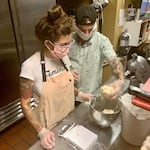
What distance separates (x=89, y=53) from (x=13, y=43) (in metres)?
0.81

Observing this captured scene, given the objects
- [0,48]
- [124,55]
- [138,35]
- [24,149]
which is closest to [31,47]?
[0,48]

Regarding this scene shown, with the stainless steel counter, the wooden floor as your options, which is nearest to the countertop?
the stainless steel counter

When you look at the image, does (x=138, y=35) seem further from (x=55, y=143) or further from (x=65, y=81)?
(x=55, y=143)

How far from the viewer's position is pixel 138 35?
2.70 meters

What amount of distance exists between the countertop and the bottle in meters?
1.70

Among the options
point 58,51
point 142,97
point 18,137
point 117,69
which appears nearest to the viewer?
point 142,97

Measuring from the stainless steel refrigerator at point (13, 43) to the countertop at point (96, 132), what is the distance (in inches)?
31.4

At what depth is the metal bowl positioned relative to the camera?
0.90 metres

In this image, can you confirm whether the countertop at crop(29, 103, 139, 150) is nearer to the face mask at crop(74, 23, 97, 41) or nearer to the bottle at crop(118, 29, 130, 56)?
the face mask at crop(74, 23, 97, 41)

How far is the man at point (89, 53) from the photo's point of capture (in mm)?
1259

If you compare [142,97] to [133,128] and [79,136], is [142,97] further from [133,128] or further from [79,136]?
[79,136]

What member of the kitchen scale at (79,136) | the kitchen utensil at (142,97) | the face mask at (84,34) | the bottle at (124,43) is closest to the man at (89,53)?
the face mask at (84,34)

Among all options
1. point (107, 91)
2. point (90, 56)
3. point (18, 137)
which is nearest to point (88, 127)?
point (107, 91)

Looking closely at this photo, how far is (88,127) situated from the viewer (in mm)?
948
